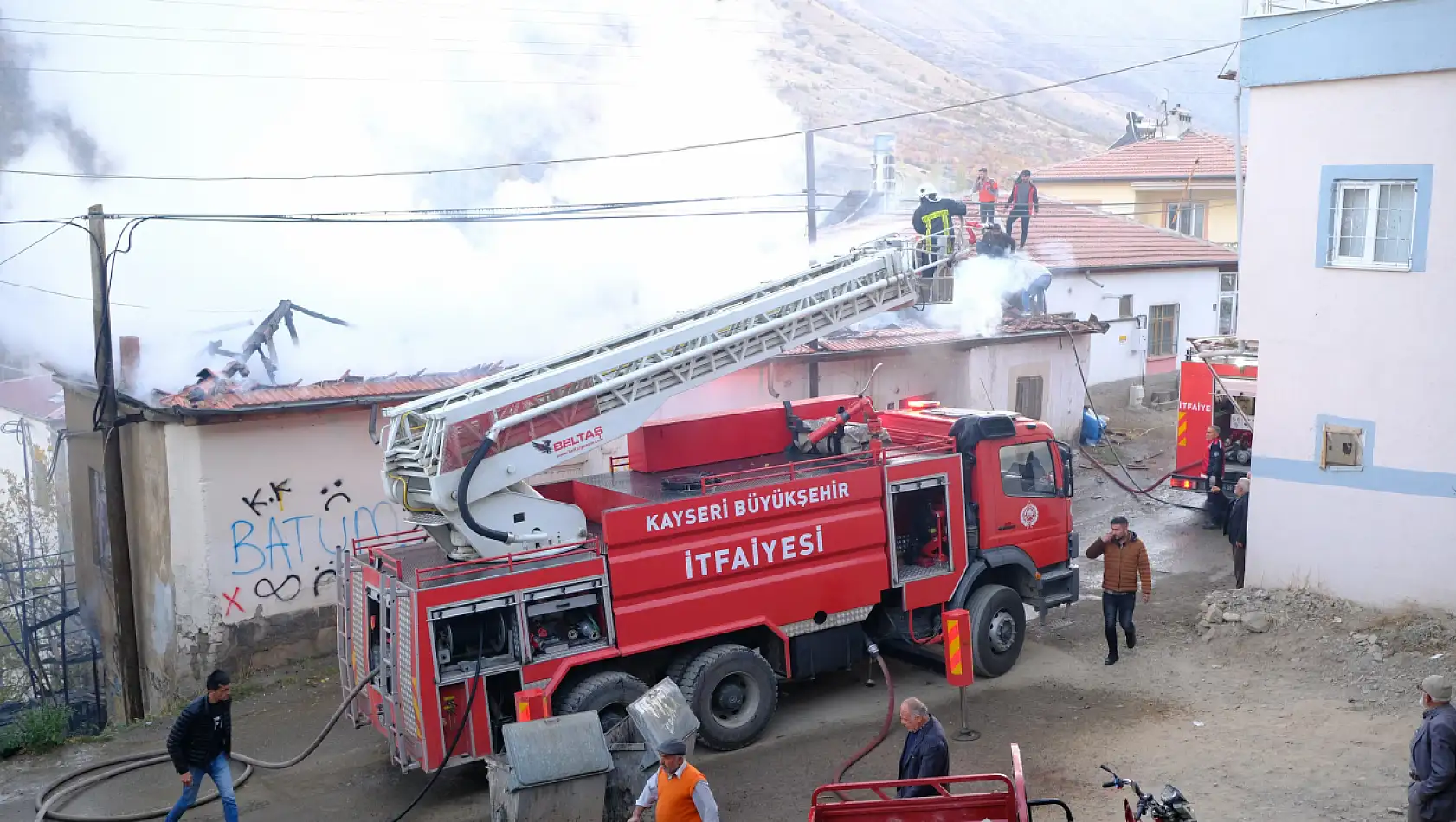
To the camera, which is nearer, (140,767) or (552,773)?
(552,773)

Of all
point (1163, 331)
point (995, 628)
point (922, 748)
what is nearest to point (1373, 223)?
point (995, 628)

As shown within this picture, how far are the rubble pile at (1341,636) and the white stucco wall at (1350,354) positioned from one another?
0.93 feet

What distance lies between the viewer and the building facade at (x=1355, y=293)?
36.8ft

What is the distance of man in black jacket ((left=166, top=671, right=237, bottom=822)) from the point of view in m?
7.80

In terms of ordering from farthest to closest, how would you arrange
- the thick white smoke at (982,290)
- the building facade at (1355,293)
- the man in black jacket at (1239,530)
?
the thick white smoke at (982,290), the man in black jacket at (1239,530), the building facade at (1355,293)

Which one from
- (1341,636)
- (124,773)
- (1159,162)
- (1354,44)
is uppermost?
(1159,162)

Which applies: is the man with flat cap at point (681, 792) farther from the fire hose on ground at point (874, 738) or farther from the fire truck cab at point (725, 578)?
the fire hose on ground at point (874, 738)

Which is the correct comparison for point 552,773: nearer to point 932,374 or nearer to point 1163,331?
point 932,374

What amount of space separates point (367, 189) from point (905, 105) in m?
68.7

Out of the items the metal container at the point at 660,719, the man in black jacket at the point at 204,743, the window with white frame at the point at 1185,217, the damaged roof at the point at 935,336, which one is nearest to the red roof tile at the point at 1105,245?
the damaged roof at the point at 935,336

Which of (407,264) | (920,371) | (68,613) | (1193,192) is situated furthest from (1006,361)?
(1193,192)

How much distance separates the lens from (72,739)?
1088 cm

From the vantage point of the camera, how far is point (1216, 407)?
57.0ft

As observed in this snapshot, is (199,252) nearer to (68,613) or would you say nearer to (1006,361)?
(68,613)
